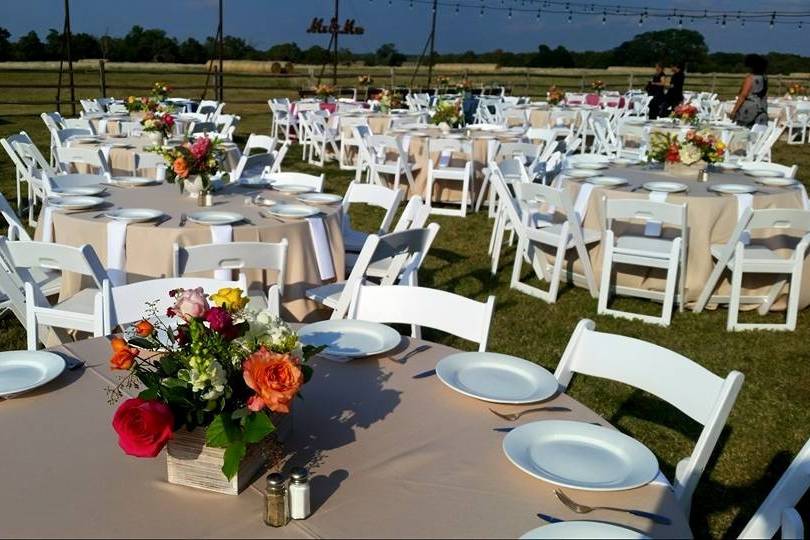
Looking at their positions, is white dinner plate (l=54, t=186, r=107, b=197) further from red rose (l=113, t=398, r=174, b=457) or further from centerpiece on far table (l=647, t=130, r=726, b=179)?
centerpiece on far table (l=647, t=130, r=726, b=179)

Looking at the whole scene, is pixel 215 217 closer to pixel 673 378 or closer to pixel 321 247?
pixel 321 247

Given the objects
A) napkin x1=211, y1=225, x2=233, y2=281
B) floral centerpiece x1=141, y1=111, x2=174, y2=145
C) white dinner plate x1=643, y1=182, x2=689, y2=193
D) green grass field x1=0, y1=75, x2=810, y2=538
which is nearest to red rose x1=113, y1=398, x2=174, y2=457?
green grass field x1=0, y1=75, x2=810, y2=538

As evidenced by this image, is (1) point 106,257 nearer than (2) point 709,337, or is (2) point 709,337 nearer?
(1) point 106,257

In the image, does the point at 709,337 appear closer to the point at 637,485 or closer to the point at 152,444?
the point at 637,485

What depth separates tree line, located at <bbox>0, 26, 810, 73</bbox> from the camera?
3222 centimetres

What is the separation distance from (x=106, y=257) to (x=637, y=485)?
131 inches

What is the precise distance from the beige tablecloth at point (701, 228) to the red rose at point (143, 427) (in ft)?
15.0

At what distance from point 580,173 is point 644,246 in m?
0.91

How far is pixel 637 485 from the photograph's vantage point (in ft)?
5.34

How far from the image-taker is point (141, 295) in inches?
106

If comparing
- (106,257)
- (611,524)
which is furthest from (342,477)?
(106,257)

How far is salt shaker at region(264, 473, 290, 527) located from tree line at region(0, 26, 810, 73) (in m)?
29.0

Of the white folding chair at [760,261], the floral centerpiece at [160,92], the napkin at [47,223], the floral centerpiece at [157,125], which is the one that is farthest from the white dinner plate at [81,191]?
the floral centerpiece at [160,92]

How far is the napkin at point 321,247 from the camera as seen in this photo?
4.34 metres
